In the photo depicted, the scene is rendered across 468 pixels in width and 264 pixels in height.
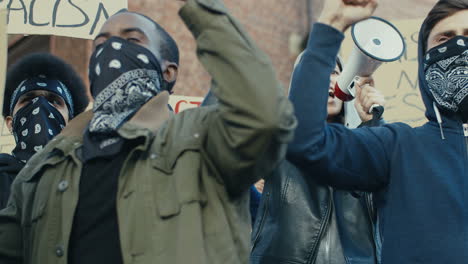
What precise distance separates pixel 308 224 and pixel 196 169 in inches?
43.3

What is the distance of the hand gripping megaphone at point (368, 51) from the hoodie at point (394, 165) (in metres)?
0.69

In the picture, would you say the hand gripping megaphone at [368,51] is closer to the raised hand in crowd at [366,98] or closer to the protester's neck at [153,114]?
the raised hand in crowd at [366,98]

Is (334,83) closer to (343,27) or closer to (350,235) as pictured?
(350,235)

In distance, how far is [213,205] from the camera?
7.89 feet

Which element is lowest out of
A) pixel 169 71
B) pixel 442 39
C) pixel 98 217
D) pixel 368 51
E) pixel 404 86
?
pixel 404 86

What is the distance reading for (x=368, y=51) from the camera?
12.4ft

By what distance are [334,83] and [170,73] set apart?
55.2 inches

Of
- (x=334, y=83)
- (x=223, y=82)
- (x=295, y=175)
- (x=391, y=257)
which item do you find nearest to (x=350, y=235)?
(x=295, y=175)

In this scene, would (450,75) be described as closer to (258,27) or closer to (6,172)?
(6,172)

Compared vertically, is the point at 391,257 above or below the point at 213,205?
below

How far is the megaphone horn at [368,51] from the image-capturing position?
378 centimetres

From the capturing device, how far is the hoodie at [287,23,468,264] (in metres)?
2.73

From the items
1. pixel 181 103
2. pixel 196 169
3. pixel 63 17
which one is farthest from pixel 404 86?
pixel 196 169

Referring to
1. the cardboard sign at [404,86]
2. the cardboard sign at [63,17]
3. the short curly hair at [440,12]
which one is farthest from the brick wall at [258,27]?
the short curly hair at [440,12]
